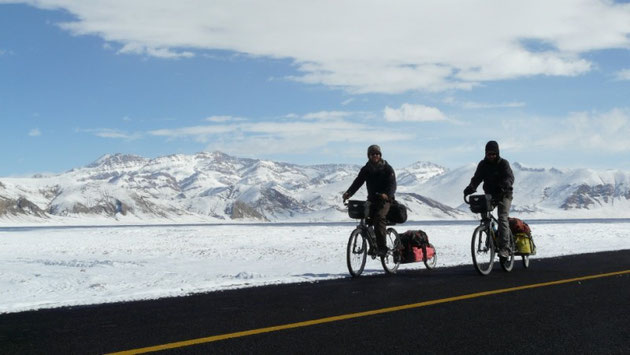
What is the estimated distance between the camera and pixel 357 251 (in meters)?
12.0

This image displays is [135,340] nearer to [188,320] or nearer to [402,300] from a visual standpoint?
[188,320]

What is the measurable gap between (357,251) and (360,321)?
5144mm

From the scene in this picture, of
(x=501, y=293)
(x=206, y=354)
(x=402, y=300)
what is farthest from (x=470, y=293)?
(x=206, y=354)

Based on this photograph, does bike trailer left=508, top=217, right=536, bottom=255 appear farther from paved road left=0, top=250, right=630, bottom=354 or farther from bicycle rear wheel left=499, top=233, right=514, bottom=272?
paved road left=0, top=250, right=630, bottom=354

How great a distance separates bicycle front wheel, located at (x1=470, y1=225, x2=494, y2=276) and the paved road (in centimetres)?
133

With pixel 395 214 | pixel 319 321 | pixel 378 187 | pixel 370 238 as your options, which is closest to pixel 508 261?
pixel 395 214

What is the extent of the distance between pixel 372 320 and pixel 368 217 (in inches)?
214

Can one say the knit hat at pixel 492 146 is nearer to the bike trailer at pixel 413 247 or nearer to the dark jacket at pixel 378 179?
the dark jacket at pixel 378 179

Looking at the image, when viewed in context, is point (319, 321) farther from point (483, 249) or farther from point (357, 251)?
point (483, 249)

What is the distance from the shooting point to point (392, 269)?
1245cm

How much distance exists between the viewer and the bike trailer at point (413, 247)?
42.0 feet

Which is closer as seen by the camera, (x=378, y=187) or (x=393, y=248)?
(x=378, y=187)

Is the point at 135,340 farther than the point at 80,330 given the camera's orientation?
No

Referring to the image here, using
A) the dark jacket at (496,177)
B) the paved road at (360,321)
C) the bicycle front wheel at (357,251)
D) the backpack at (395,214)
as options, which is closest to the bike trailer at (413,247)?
the backpack at (395,214)
